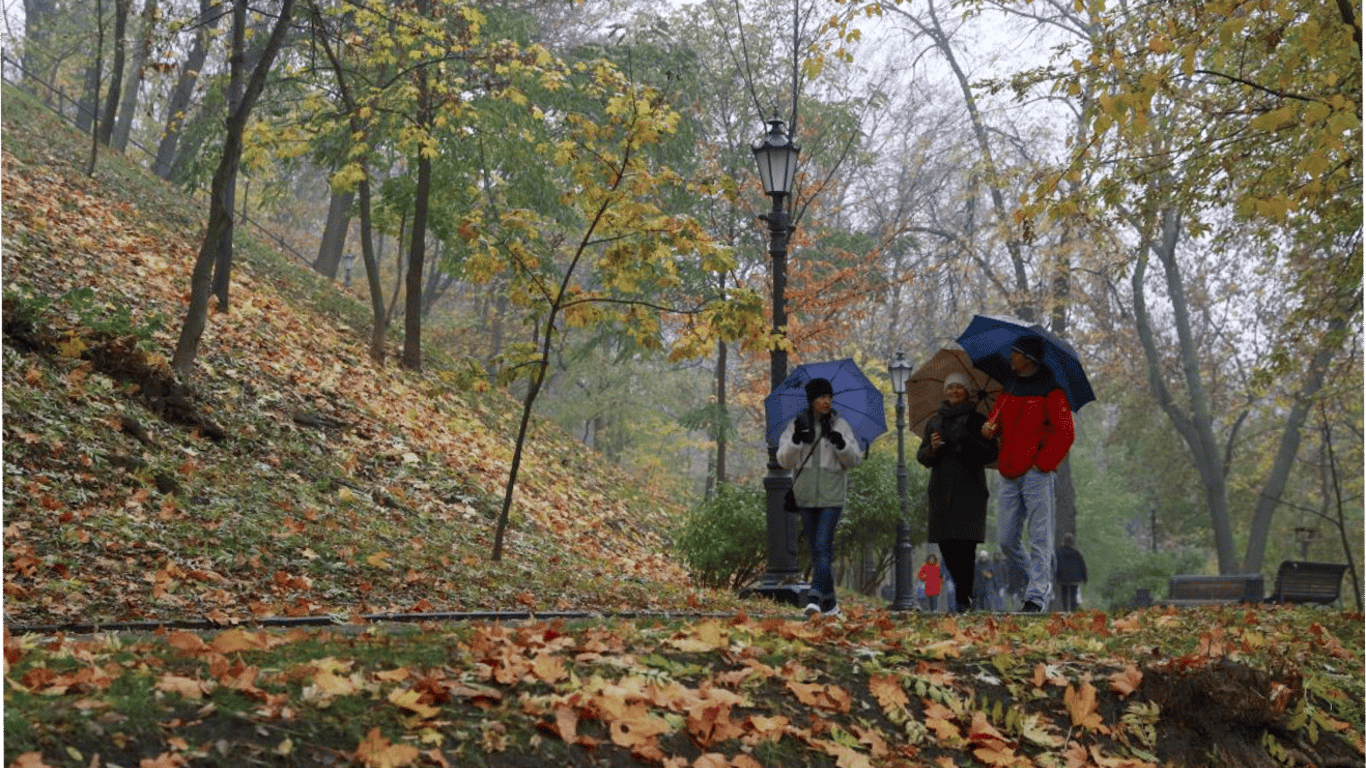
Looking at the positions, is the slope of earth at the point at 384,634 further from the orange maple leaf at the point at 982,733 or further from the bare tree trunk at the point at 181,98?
the bare tree trunk at the point at 181,98

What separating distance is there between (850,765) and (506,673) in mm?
1279

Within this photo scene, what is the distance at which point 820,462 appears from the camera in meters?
8.75

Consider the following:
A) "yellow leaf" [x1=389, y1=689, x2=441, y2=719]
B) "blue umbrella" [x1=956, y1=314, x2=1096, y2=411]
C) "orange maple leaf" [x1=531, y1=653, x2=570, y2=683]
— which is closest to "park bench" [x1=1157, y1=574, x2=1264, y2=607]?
"blue umbrella" [x1=956, y1=314, x2=1096, y2=411]

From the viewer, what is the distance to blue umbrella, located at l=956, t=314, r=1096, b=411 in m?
8.70

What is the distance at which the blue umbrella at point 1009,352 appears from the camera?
28.6ft

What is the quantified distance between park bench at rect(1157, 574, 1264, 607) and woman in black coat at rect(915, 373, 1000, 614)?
935cm

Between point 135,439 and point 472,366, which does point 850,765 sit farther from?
point 135,439

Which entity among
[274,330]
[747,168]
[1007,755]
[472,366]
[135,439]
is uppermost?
[747,168]

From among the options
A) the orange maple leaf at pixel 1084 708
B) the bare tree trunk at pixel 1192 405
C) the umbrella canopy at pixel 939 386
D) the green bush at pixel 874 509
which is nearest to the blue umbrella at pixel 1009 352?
the umbrella canopy at pixel 939 386

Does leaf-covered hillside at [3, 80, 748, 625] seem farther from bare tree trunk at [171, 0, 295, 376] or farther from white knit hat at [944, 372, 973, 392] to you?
white knit hat at [944, 372, 973, 392]

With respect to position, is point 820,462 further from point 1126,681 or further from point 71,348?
point 71,348

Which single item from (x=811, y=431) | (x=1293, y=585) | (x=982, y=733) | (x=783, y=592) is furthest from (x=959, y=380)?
(x=1293, y=585)

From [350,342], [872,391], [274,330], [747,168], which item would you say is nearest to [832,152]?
[747,168]

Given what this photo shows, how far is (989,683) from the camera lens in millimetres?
5559
